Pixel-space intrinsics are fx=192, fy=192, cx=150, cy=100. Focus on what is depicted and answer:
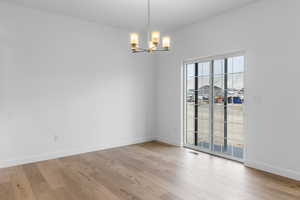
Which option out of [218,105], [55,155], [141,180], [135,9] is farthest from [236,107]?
[55,155]

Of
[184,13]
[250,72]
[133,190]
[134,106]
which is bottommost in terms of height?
[133,190]

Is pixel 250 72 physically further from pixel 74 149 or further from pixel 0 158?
pixel 0 158

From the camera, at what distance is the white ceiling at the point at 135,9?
356 cm

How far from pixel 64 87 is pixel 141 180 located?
2.57 m

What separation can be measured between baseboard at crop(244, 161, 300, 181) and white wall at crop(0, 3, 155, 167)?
9.34ft

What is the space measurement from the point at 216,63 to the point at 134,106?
237 centimetres

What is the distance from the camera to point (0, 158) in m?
3.54

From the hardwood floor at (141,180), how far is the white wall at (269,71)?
16.1 inches

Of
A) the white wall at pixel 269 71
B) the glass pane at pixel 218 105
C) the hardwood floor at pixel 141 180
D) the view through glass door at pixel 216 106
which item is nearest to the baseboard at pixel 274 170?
the white wall at pixel 269 71

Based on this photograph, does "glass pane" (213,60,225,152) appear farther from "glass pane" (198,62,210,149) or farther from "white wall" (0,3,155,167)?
"white wall" (0,3,155,167)

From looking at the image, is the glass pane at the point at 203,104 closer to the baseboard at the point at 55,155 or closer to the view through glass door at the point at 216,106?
the view through glass door at the point at 216,106

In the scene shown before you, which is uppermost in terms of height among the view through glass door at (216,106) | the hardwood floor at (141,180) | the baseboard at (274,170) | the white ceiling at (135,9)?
the white ceiling at (135,9)

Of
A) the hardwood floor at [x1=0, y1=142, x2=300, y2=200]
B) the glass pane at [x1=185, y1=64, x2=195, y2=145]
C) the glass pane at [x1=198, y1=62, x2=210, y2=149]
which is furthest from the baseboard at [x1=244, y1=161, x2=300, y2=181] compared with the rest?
the glass pane at [x1=185, y1=64, x2=195, y2=145]

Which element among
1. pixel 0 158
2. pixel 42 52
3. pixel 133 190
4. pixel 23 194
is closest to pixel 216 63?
pixel 133 190
